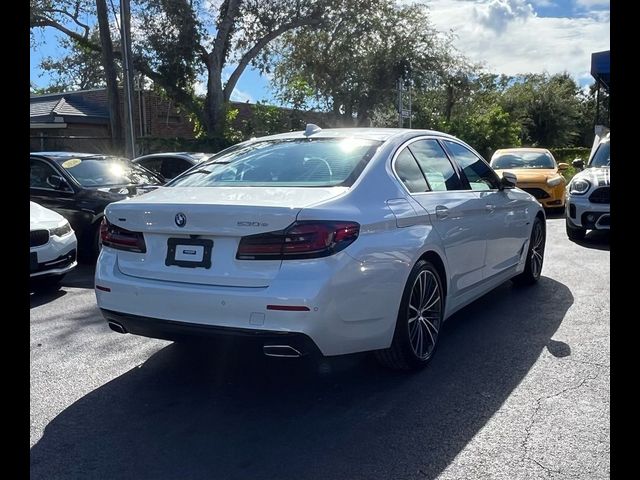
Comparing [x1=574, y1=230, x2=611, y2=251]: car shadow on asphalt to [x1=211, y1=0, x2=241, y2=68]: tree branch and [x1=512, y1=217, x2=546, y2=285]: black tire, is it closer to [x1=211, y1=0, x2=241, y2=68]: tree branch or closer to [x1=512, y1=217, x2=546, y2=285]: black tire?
[x1=512, y1=217, x2=546, y2=285]: black tire

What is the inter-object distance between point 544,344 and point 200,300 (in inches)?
106

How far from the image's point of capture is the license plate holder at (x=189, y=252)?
12.1ft

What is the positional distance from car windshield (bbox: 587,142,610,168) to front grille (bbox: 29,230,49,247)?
8.18m

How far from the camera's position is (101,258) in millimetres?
4137

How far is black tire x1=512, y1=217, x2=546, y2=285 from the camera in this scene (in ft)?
21.6

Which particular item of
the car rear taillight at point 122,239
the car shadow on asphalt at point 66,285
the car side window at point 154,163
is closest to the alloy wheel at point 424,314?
the car rear taillight at point 122,239

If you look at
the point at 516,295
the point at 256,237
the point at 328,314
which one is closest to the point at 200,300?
the point at 256,237

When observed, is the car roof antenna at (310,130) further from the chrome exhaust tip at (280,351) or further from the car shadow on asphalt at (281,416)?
the chrome exhaust tip at (280,351)

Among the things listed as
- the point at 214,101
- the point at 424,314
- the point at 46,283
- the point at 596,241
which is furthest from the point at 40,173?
the point at 214,101

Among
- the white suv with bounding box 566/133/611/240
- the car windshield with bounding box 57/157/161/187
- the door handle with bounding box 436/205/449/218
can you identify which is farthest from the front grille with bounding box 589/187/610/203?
the car windshield with bounding box 57/157/161/187

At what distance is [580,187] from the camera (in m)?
9.64

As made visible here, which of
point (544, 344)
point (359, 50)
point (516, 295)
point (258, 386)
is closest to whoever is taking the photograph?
point (258, 386)

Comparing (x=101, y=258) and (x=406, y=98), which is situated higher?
(x=406, y=98)
